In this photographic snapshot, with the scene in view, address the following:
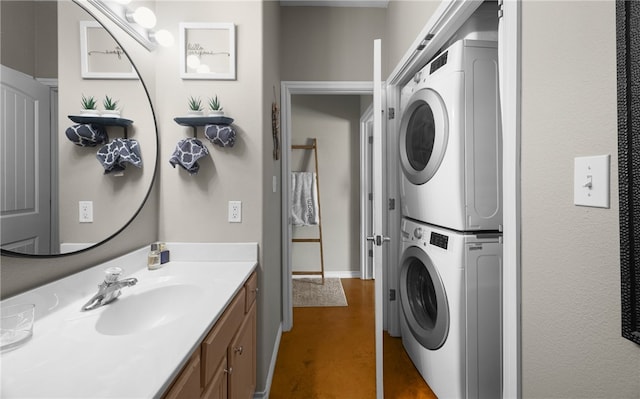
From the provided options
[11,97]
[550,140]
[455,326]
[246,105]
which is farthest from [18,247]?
[455,326]

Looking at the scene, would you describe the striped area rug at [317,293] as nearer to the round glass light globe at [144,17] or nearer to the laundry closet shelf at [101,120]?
the laundry closet shelf at [101,120]

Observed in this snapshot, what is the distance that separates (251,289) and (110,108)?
3.44 ft

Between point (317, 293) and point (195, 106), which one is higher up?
point (195, 106)

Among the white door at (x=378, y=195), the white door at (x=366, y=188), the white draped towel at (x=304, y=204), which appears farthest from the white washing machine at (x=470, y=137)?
the white draped towel at (x=304, y=204)

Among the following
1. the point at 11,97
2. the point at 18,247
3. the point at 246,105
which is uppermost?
the point at 246,105

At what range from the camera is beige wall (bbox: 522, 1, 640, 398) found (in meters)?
0.63

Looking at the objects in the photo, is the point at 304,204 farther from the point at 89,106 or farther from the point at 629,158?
the point at 629,158

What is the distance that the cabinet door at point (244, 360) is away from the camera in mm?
1156

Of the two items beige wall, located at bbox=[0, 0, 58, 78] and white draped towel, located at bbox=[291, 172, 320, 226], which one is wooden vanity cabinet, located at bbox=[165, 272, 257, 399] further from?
white draped towel, located at bbox=[291, 172, 320, 226]

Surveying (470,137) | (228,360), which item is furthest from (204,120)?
(470,137)

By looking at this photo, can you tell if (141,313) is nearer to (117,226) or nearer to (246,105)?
(117,226)

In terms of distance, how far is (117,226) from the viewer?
1.31 m

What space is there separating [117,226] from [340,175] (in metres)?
2.76

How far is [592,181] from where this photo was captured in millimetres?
657
